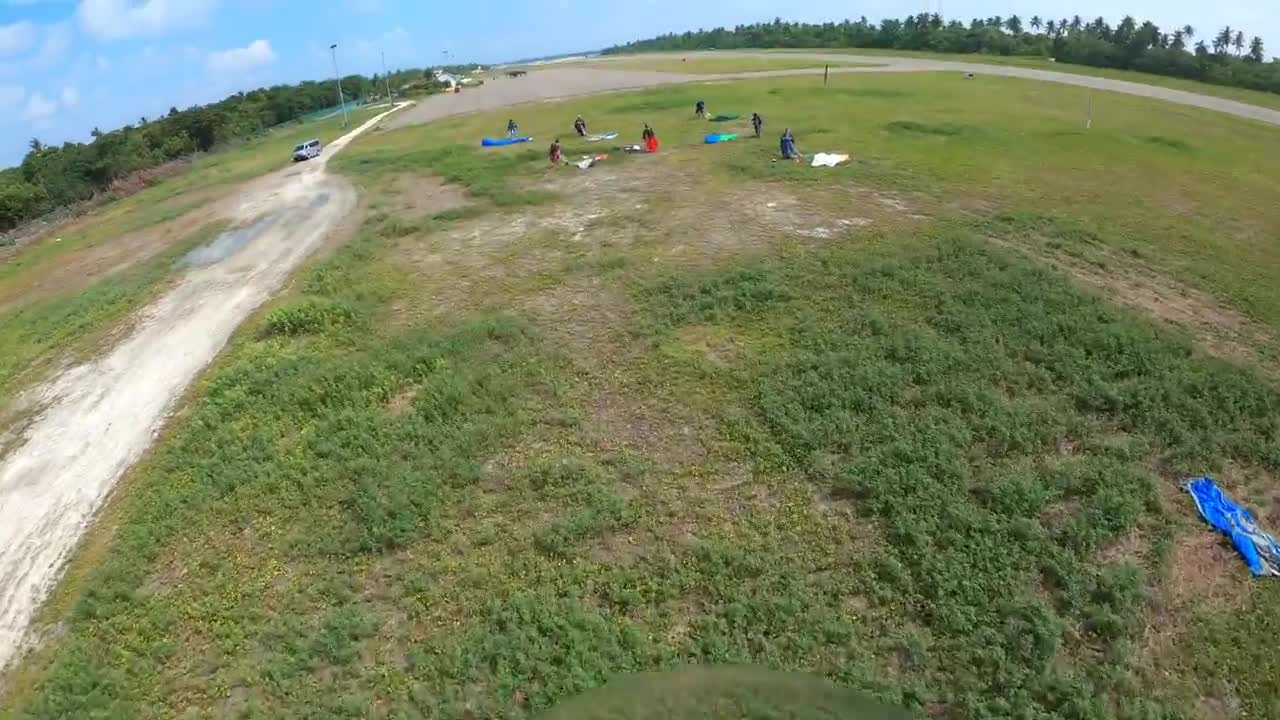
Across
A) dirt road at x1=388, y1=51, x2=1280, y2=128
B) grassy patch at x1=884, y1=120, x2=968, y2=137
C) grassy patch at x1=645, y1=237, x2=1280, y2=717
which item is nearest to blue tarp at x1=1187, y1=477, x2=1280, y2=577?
grassy patch at x1=645, y1=237, x2=1280, y2=717

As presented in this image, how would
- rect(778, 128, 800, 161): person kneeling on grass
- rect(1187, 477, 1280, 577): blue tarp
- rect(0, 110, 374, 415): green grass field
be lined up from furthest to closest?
rect(778, 128, 800, 161): person kneeling on grass < rect(0, 110, 374, 415): green grass field < rect(1187, 477, 1280, 577): blue tarp

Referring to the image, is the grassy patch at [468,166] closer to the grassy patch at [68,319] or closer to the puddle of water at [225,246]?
the puddle of water at [225,246]

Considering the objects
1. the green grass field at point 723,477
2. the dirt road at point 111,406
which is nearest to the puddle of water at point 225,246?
the dirt road at point 111,406

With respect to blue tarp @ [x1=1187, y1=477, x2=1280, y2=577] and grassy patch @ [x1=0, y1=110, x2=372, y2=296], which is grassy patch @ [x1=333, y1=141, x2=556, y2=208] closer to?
grassy patch @ [x1=0, y1=110, x2=372, y2=296]

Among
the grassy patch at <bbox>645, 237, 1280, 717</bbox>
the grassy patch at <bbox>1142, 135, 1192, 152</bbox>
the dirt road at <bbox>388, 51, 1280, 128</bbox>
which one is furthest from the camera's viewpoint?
the dirt road at <bbox>388, 51, 1280, 128</bbox>

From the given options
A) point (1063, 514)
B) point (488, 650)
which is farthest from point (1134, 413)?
point (488, 650)

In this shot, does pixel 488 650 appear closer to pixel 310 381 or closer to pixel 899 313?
pixel 310 381

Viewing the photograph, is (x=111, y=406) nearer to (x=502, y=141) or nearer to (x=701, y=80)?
(x=502, y=141)

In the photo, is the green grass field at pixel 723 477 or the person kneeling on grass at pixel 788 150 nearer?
the green grass field at pixel 723 477
